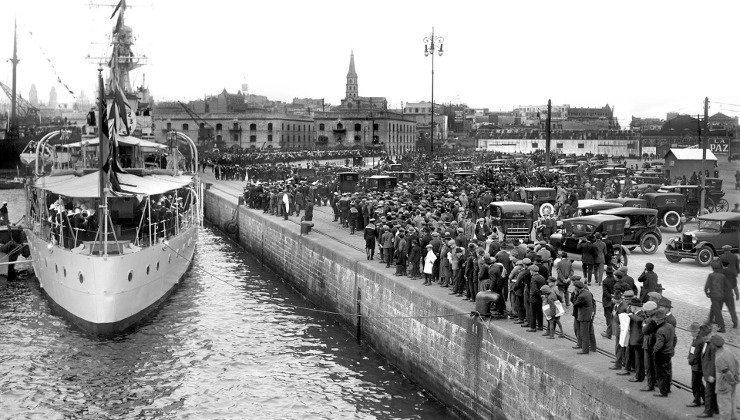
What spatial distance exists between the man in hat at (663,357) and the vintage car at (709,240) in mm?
11680

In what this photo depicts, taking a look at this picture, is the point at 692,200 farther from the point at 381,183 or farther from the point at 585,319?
the point at 585,319

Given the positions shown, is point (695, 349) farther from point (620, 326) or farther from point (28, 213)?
point (28, 213)

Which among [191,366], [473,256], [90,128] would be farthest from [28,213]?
[473,256]

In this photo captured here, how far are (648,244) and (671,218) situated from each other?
6.16 meters

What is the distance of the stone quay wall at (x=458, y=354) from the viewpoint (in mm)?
12555

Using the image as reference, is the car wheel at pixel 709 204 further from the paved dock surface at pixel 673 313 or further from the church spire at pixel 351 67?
the church spire at pixel 351 67

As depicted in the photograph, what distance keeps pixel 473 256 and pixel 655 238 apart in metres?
9.87

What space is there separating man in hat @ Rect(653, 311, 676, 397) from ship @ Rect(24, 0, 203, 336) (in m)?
16.7

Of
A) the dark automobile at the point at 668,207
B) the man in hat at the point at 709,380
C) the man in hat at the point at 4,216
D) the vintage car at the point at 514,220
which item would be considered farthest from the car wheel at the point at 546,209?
the man in hat at the point at 4,216

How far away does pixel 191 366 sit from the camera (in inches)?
872

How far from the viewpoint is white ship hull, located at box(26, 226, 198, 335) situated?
23.9 metres

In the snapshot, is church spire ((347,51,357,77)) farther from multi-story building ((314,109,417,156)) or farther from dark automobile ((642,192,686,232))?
dark automobile ((642,192,686,232))

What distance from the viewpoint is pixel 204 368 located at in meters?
22.0

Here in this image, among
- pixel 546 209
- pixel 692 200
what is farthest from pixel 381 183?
pixel 692 200
